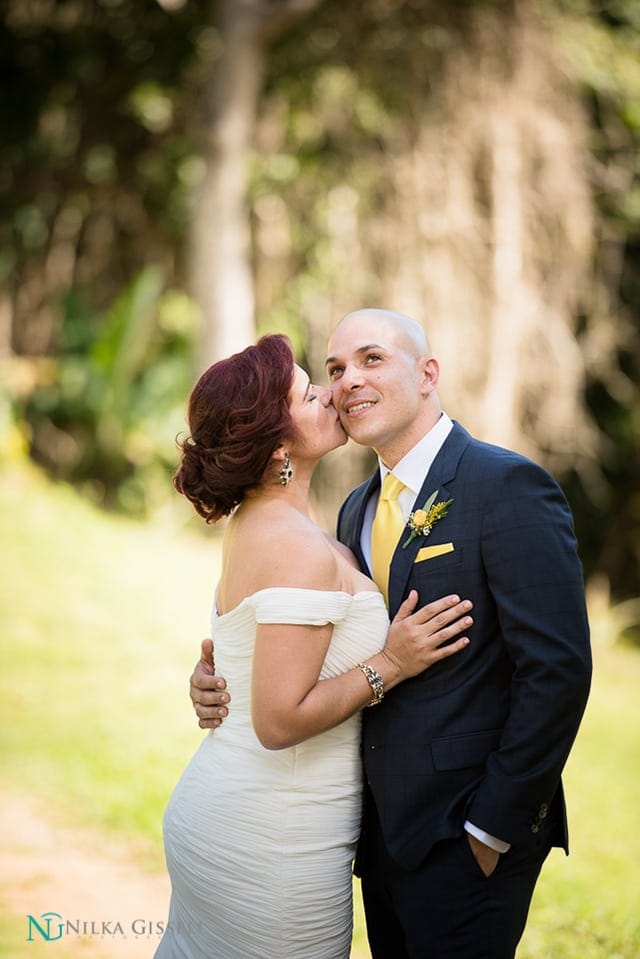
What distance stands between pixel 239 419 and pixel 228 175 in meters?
8.40

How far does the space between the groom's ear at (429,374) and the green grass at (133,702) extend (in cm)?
260

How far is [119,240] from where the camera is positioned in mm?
13297

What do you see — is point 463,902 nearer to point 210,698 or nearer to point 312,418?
point 210,698

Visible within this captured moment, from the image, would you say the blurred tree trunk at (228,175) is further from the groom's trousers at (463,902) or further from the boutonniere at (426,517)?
the groom's trousers at (463,902)

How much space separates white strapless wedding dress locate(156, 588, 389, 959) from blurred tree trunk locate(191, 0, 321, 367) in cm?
784

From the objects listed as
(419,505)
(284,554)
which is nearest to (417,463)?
(419,505)

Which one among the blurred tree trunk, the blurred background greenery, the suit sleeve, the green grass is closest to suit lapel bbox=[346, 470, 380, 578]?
the suit sleeve

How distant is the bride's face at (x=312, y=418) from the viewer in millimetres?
2752

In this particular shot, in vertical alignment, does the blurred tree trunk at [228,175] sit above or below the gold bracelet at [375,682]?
above

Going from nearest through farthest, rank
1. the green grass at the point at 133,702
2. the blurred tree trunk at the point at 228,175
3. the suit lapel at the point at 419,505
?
the suit lapel at the point at 419,505
the green grass at the point at 133,702
the blurred tree trunk at the point at 228,175

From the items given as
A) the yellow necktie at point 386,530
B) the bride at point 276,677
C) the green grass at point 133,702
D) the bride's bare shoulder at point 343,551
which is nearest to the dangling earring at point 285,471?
the bride at point 276,677

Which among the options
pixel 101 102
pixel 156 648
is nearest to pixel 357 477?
pixel 156 648

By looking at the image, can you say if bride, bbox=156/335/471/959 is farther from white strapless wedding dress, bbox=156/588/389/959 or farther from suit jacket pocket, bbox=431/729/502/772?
suit jacket pocket, bbox=431/729/502/772

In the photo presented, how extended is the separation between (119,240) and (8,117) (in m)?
2.01
